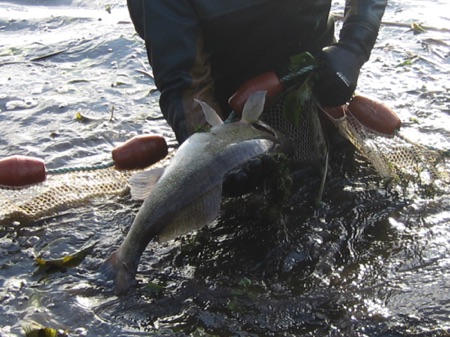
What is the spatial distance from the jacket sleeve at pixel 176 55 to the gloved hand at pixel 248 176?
99cm

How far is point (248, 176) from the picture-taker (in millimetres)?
3588

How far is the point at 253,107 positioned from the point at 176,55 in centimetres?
110

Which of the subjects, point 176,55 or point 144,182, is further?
point 176,55

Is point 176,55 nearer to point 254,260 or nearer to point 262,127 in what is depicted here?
point 262,127

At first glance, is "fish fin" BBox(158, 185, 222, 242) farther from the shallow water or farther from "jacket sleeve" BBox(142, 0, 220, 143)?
"jacket sleeve" BBox(142, 0, 220, 143)

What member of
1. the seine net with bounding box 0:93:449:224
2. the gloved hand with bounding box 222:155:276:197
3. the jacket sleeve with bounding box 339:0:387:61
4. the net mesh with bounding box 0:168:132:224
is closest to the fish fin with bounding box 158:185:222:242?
the gloved hand with bounding box 222:155:276:197

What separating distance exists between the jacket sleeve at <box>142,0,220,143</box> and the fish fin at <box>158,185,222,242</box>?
118 cm

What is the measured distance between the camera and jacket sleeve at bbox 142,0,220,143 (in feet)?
15.1

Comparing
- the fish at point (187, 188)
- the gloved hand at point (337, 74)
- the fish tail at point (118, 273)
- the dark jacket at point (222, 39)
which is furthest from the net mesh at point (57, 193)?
the gloved hand at point (337, 74)

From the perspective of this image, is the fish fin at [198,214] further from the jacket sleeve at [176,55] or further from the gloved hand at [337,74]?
the gloved hand at [337,74]

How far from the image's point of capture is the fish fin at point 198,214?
11.3 feet

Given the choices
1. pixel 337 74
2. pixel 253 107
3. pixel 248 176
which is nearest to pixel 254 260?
pixel 248 176

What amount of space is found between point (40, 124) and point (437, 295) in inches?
192

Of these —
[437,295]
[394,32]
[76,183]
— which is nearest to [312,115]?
[437,295]
